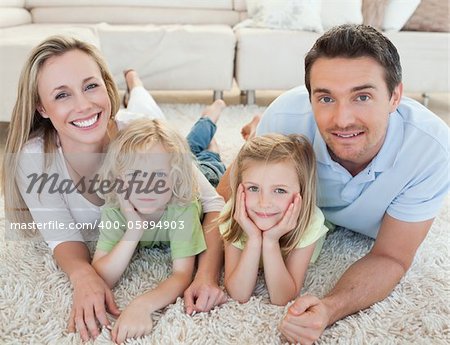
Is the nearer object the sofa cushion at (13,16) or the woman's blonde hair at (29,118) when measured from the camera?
the woman's blonde hair at (29,118)

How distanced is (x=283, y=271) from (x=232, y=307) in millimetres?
133

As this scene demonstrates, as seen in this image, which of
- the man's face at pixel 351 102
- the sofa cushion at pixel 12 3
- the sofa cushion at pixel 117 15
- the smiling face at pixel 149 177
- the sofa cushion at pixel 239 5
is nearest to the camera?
the man's face at pixel 351 102

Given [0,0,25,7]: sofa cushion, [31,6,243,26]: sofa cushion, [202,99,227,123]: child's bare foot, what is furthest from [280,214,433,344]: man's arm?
[0,0,25,7]: sofa cushion

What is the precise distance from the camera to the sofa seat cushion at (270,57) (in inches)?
105

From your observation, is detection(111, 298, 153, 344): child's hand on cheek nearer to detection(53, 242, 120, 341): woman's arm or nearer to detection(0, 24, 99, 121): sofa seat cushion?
detection(53, 242, 120, 341): woman's arm

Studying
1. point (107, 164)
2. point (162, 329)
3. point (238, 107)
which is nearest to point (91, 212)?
point (107, 164)

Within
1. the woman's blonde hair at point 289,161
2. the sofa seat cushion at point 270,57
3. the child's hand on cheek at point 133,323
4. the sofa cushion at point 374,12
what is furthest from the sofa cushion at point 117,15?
the child's hand on cheek at point 133,323

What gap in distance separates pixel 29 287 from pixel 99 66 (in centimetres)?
56

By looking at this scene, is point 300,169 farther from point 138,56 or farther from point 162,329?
point 138,56

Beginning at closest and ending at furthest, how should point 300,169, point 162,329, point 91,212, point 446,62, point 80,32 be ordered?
point 162,329
point 300,169
point 91,212
point 80,32
point 446,62

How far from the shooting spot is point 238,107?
2768 mm

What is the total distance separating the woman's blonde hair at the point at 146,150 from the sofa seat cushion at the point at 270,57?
1532 millimetres

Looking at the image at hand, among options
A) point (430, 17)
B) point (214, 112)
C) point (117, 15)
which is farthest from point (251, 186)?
point (117, 15)

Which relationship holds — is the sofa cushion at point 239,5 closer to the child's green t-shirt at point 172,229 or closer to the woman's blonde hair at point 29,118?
the woman's blonde hair at point 29,118
